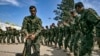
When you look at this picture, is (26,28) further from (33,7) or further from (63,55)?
(63,55)

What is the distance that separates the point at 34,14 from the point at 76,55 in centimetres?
254

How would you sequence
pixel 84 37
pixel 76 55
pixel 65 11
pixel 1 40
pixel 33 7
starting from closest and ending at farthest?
1. pixel 84 37
2. pixel 33 7
3. pixel 76 55
4. pixel 1 40
5. pixel 65 11

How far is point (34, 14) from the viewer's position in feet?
30.0

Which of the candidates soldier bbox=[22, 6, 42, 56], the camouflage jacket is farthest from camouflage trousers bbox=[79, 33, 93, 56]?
the camouflage jacket

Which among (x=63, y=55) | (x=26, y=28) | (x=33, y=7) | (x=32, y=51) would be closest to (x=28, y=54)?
(x=32, y=51)

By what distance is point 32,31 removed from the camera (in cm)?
921

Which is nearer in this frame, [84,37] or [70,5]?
[84,37]

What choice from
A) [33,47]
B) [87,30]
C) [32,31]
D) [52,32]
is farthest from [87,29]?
[52,32]

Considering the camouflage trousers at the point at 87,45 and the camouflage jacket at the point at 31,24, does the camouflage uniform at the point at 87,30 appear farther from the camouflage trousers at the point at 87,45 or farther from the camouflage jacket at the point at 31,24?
the camouflage jacket at the point at 31,24

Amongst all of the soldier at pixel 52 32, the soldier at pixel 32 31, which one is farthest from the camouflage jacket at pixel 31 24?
the soldier at pixel 52 32

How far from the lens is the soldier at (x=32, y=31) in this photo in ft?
29.1

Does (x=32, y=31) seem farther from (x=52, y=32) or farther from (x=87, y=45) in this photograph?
(x=52, y=32)

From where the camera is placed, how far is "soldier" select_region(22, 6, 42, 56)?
8875 millimetres

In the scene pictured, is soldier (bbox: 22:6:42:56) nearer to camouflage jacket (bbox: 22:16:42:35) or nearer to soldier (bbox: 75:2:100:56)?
camouflage jacket (bbox: 22:16:42:35)
